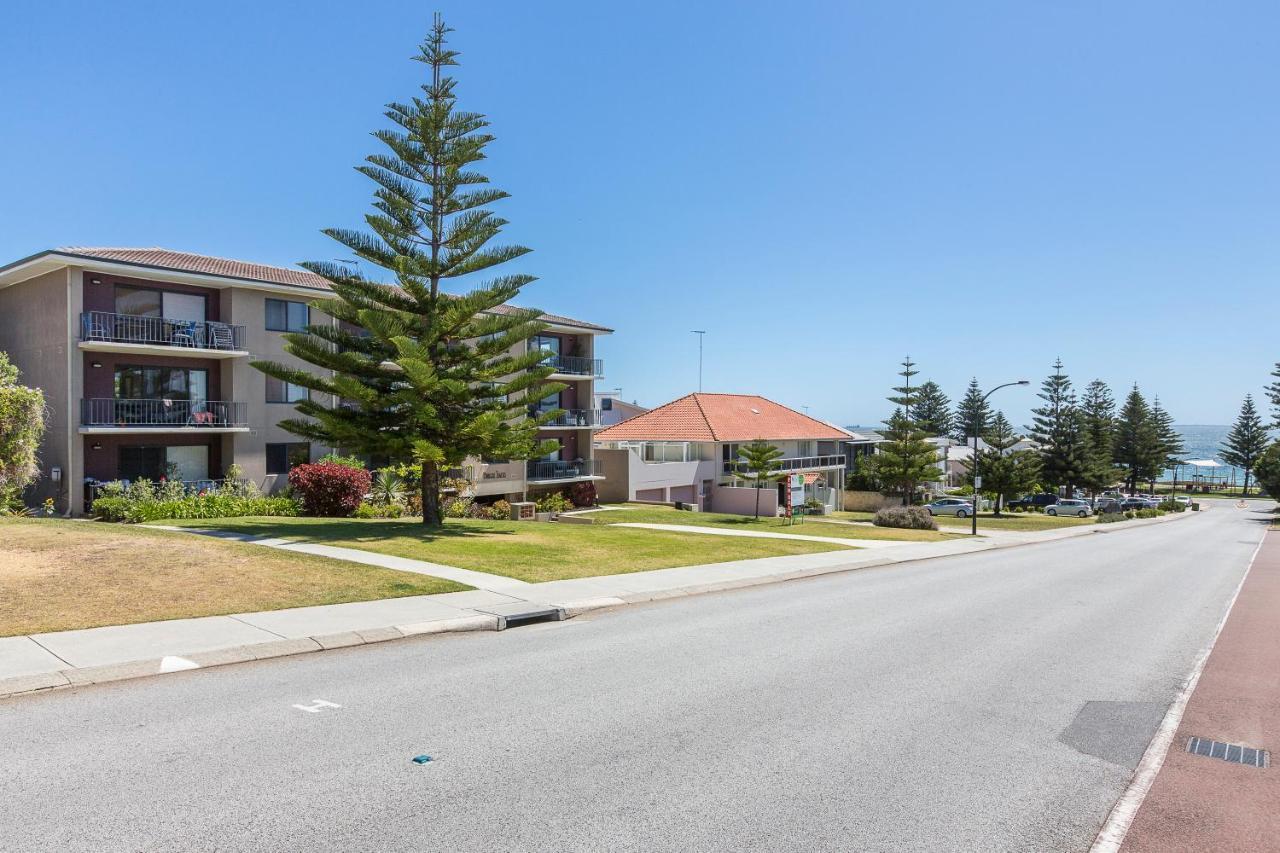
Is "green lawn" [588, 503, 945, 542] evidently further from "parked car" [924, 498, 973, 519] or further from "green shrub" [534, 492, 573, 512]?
"parked car" [924, 498, 973, 519]

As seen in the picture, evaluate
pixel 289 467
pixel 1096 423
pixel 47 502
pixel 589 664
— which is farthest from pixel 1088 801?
pixel 1096 423

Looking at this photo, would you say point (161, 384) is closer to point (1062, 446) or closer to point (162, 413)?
point (162, 413)

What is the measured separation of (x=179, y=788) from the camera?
523 centimetres

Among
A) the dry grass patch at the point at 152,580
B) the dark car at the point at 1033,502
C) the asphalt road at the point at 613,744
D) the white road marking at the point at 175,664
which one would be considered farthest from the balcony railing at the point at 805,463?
the white road marking at the point at 175,664

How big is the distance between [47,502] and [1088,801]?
2562 cm

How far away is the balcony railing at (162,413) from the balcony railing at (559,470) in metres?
12.6

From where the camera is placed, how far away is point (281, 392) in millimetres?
28906

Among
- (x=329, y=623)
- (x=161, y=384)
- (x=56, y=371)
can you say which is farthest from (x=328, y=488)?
(x=329, y=623)

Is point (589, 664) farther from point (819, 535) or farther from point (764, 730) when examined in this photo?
point (819, 535)

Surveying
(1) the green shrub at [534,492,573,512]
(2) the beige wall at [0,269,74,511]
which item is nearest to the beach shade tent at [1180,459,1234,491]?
(1) the green shrub at [534,492,573,512]

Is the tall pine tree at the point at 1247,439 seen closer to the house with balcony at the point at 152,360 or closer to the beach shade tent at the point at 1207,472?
the beach shade tent at the point at 1207,472

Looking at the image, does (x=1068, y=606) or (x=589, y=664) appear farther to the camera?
(x=1068, y=606)

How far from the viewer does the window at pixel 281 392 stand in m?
28.6

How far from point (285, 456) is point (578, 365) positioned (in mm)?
14866
